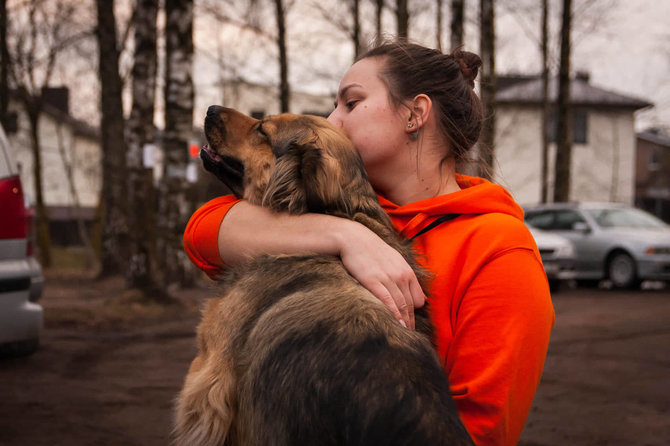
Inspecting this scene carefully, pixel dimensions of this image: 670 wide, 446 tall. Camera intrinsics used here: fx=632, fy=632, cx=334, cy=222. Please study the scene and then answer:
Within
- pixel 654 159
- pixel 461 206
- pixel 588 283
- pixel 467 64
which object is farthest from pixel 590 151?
pixel 461 206

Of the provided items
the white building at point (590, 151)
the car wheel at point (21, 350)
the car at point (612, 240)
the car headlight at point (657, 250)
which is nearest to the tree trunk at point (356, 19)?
the car at point (612, 240)

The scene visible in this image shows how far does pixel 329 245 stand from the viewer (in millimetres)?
1869

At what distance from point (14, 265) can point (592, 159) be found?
132 feet

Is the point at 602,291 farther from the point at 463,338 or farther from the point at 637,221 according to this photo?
the point at 463,338

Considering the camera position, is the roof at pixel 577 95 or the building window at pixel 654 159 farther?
the building window at pixel 654 159

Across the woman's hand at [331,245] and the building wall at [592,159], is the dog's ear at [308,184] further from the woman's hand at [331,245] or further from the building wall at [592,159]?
the building wall at [592,159]

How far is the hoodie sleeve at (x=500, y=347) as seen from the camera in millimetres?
1674

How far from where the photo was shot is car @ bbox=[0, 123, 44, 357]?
521 cm

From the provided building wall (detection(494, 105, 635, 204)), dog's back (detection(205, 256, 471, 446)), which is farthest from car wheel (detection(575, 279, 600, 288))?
building wall (detection(494, 105, 635, 204))

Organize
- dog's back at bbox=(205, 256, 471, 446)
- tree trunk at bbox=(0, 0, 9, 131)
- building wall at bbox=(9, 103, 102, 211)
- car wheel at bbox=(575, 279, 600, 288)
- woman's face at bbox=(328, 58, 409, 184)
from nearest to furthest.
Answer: dog's back at bbox=(205, 256, 471, 446)
woman's face at bbox=(328, 58, 409, 184)
car wheel at bbox=(575, 279, 600, 288)
tree trunk at bbox=(0, 0, 9, 131)
building wall at bbox=(9, 103, 102, 211)

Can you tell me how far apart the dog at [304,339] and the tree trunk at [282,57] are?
55.3 feet

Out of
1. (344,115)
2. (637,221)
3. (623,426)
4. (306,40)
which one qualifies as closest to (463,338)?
(344,115)

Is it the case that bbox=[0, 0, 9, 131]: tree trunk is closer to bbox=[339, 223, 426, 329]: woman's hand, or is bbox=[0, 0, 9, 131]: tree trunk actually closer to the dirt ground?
the dirt ground

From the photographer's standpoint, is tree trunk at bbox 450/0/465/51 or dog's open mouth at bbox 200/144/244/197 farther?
tree trunk at bbox 450/0/465/51
